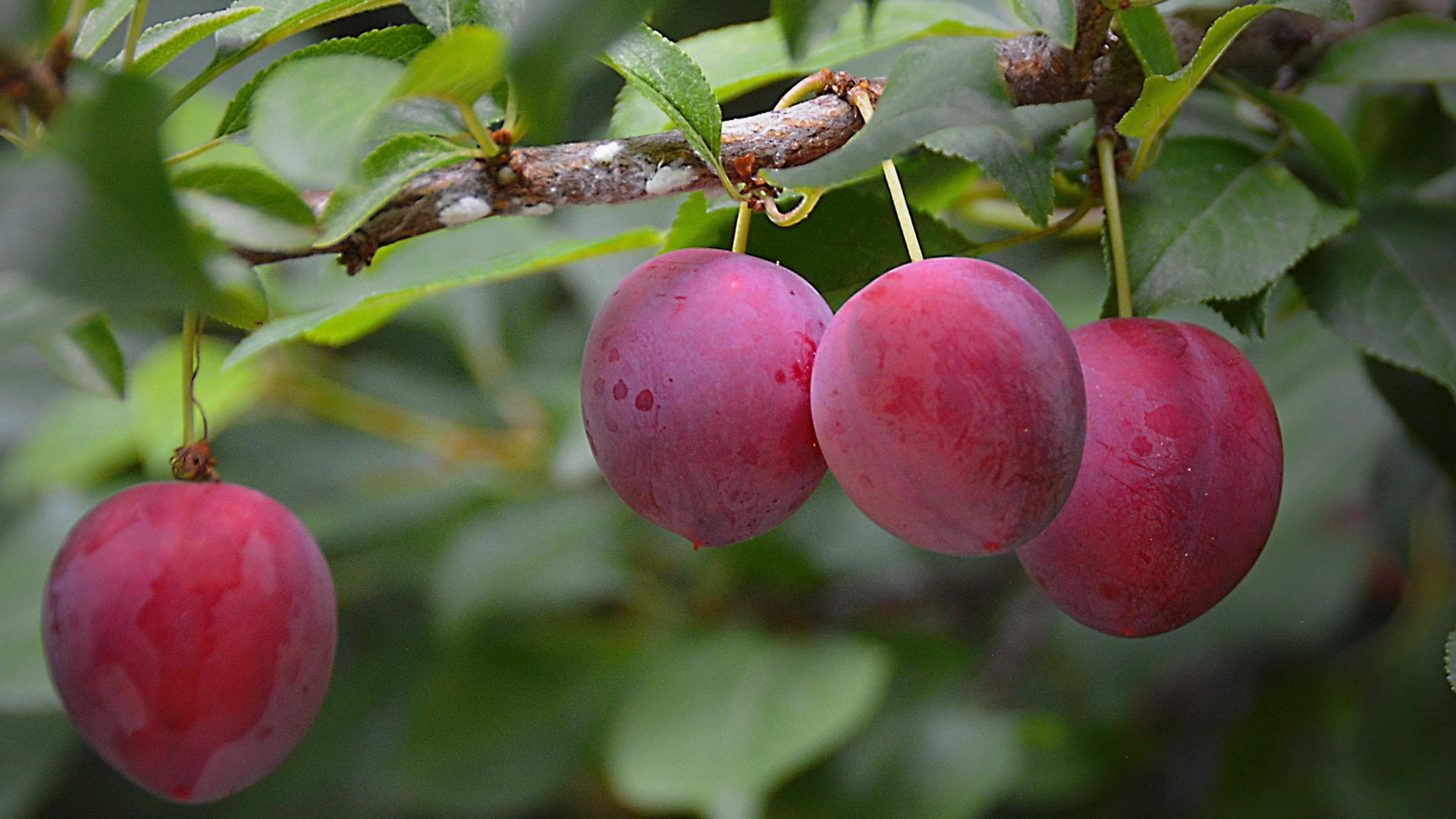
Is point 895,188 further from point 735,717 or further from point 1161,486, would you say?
point 735,717

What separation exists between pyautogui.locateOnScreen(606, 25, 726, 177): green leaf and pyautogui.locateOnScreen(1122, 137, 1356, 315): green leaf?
0.59ft

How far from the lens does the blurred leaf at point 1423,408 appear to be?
0.54 metres

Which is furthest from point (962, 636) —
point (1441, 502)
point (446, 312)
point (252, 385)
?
point (252, 385)

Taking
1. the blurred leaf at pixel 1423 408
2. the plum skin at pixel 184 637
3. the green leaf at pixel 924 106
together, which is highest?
the green leaf at pixel 924 106

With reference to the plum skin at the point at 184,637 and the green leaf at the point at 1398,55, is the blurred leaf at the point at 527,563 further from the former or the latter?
the green leaf at the point at 1398,55

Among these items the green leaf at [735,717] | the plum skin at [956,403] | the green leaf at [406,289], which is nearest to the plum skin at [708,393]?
the plum skin at [956,403]

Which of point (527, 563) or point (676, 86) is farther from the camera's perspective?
point (527, 563)

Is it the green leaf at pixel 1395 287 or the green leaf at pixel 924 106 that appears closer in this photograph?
the green leaf at pixel 924 106

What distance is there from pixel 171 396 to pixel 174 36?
0.62m

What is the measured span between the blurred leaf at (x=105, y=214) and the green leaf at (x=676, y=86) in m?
0.17

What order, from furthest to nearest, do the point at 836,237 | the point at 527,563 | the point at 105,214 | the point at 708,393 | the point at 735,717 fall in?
the point at 527,563, the point at 735,717, the point at 836,237, the point at 708,393, the point at 105,214

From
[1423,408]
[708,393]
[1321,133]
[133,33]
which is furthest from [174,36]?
[1423,408]

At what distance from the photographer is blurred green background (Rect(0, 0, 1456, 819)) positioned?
885mm

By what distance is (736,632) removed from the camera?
966 millimetres
